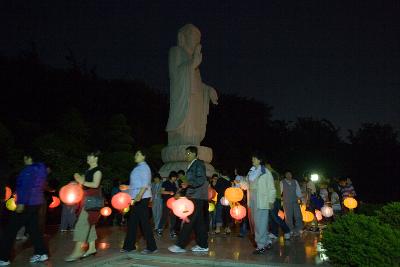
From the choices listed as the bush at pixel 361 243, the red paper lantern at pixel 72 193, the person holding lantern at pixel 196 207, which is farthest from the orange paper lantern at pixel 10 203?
the bush at pixel 361 243

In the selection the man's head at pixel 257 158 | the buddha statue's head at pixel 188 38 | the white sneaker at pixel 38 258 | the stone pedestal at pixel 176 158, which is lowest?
the white sneaker at pixel 38 258

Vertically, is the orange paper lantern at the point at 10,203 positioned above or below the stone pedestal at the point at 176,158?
below

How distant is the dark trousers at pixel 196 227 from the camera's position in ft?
21.5

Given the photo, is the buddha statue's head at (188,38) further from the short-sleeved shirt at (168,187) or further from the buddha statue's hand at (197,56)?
the short-sleeved shirt at (168,187)

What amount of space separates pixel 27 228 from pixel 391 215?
5.62 m

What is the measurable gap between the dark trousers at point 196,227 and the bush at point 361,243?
2.21 metres

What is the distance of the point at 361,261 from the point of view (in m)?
4.60

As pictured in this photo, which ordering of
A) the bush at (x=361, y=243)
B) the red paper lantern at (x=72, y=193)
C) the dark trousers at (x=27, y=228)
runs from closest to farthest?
the bush at (x=361, y=243)
the dark trousers at (x=27, y=228)
the red paper lantern at (x=72, y=193)

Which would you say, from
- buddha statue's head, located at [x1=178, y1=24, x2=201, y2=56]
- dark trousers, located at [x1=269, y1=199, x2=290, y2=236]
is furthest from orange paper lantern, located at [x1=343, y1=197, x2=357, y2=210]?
buddha statue's head, located at [x1=178, y1=24, x2=201, y2=56]

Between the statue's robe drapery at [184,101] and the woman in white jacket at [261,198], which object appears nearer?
the woman in white jacket at [261,198]

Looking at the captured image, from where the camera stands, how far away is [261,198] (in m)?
6.74


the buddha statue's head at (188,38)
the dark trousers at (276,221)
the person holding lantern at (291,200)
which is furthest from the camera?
the buddha statue's head at (188,38)

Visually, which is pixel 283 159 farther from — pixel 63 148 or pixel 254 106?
pixel 63 148


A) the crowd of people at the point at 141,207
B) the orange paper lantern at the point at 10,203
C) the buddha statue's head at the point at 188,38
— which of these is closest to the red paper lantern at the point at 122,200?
the crowd of people at the point at 141,207
